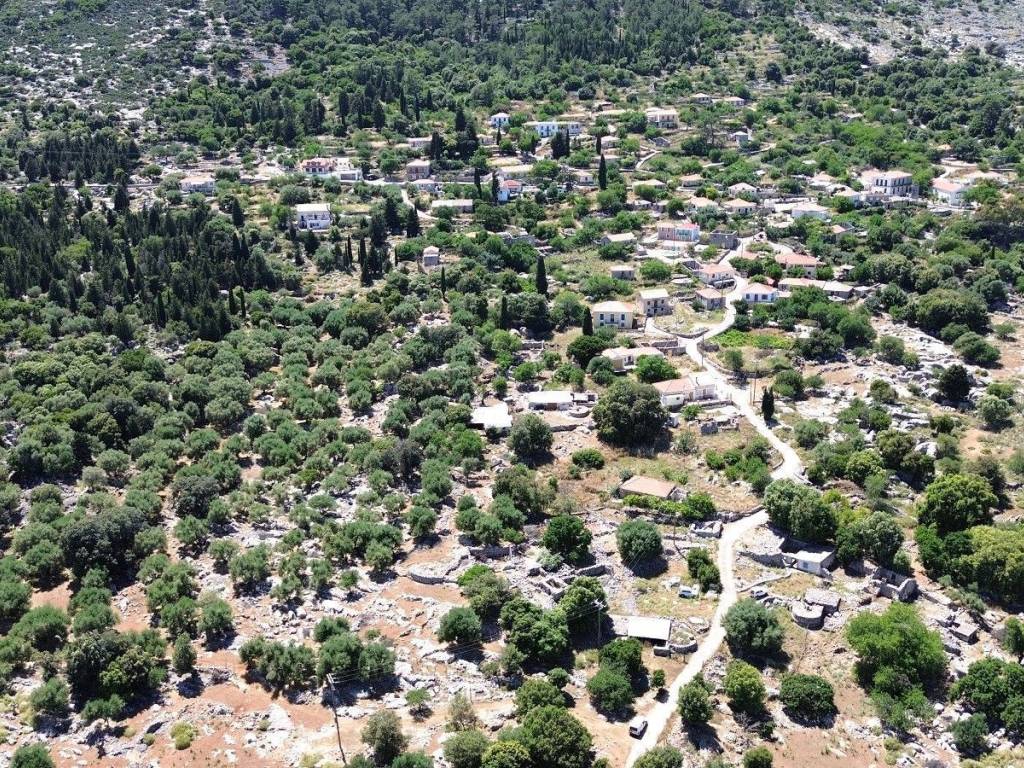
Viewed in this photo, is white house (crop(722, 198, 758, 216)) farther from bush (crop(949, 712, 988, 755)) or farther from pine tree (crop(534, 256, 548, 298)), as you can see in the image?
bush (crop(949, 712, 988, 755))

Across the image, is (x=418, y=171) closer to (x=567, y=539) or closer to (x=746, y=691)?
(x=567, y=539)

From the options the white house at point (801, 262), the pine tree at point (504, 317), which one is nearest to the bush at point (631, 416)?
the pine tree at point (504, 317)

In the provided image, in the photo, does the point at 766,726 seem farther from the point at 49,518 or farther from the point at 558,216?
the point at 558,216

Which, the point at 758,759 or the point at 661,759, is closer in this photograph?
the point at 661,759

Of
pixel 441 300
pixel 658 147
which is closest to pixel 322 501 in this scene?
pixel 441 300

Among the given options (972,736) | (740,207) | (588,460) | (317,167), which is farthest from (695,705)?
(317,167)

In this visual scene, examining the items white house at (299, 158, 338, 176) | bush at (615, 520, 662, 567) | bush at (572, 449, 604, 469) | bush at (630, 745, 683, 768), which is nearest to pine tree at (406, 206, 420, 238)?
white house at (299, 158, 338, 176)

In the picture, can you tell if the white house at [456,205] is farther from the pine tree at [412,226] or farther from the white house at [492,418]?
the white house at [492,418]
